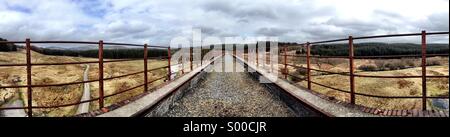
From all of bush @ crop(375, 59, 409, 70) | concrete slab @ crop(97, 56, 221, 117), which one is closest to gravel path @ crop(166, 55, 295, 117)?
concrete slab @ crop(97, 56, 221, 117)

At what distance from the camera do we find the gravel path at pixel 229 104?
20.3 ft

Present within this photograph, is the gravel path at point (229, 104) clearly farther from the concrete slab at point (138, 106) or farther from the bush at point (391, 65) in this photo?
the bush at point (391, 65)

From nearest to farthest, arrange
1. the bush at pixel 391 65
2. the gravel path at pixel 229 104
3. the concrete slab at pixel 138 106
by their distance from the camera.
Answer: the concrete slab at pixel 138 106, the gravel path at pixel 229 104, the bush at pixel 391 65

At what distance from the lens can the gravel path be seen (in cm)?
618

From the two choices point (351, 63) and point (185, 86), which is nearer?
point (351, 63)

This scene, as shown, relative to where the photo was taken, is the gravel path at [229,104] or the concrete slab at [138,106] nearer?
the concrete slab at [138,106]

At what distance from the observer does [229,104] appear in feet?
22.8

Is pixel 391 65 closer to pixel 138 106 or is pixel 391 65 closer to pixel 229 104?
pixel 229 104

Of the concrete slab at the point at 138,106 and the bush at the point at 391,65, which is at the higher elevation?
the bush at the point at 391,65

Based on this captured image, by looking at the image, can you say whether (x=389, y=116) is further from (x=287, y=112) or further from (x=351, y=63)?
(x=287, y=112)

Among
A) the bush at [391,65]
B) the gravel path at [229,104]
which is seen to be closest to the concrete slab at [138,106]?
the gravel path at [229,104]

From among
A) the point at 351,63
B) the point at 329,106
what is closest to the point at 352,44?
the point at 351,63
